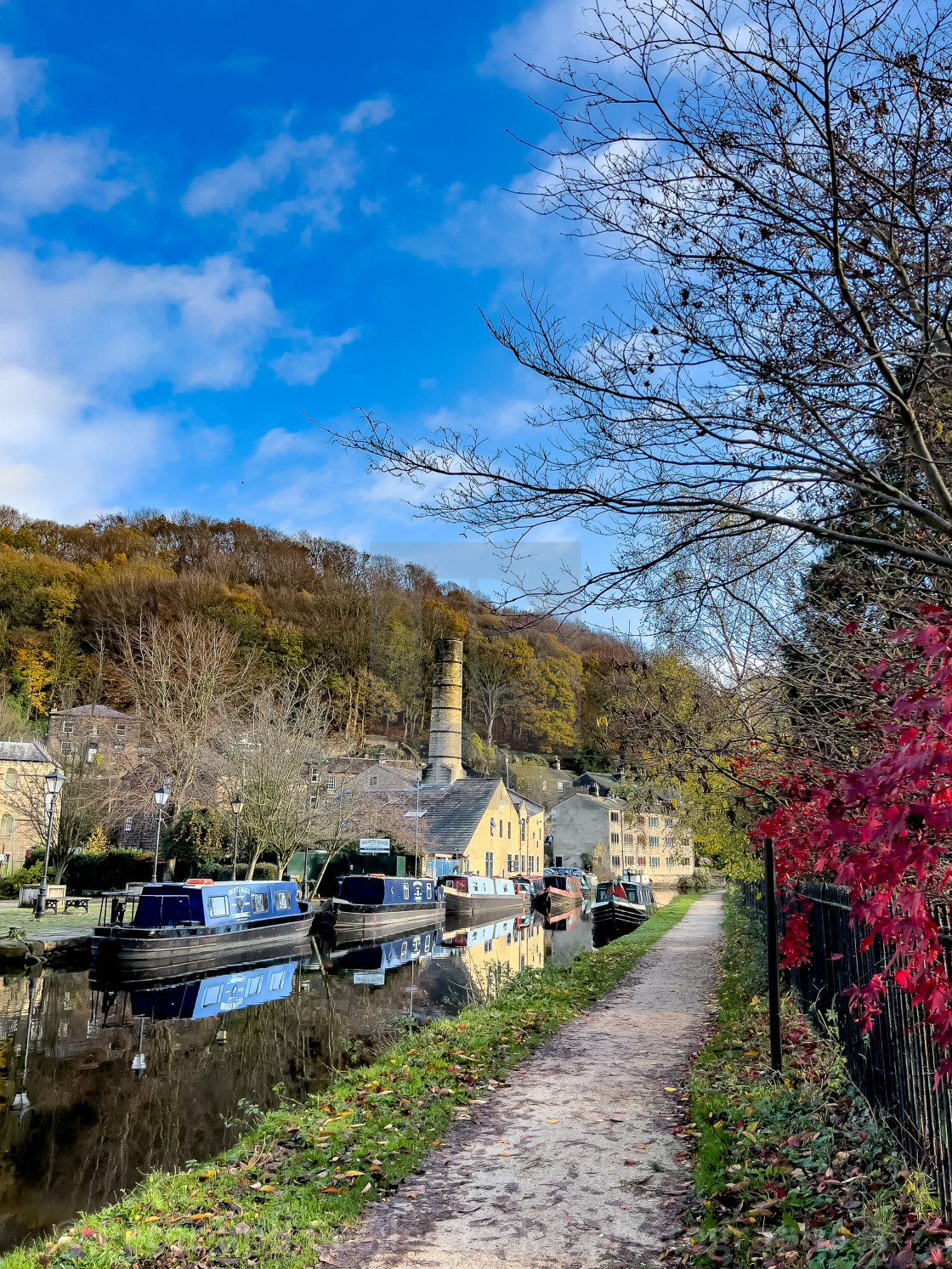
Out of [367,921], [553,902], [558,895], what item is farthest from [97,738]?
[558,895]

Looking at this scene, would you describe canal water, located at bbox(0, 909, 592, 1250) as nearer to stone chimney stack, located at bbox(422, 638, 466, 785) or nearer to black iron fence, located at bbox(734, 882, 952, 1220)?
black iron fence, located at bbox(734, 882, 952, 1220)

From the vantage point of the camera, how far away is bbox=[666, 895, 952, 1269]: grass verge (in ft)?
13.6

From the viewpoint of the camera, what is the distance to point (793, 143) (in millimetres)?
4324

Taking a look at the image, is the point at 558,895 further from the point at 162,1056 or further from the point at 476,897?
the point at 162,1056

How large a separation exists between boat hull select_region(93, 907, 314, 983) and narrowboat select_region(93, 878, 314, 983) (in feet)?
0.06

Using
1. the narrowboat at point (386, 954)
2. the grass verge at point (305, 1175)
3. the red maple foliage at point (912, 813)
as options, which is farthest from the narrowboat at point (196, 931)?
the red maple foliage at point (912, 813)

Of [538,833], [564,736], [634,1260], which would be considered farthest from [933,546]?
[564,736]

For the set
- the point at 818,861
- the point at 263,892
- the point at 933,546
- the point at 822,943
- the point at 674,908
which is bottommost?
the point at 674,908

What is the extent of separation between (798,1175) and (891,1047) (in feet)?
3.03

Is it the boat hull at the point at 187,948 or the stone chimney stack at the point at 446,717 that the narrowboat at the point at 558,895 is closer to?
the stone chimney stack at the point at 446,717

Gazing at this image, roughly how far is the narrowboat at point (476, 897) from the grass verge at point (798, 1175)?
30445 millimetres

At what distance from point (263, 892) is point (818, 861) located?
21.1 metres

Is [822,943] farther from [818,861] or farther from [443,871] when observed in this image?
[443,871]

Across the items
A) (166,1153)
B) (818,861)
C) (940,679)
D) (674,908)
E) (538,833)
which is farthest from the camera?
(538,833)
